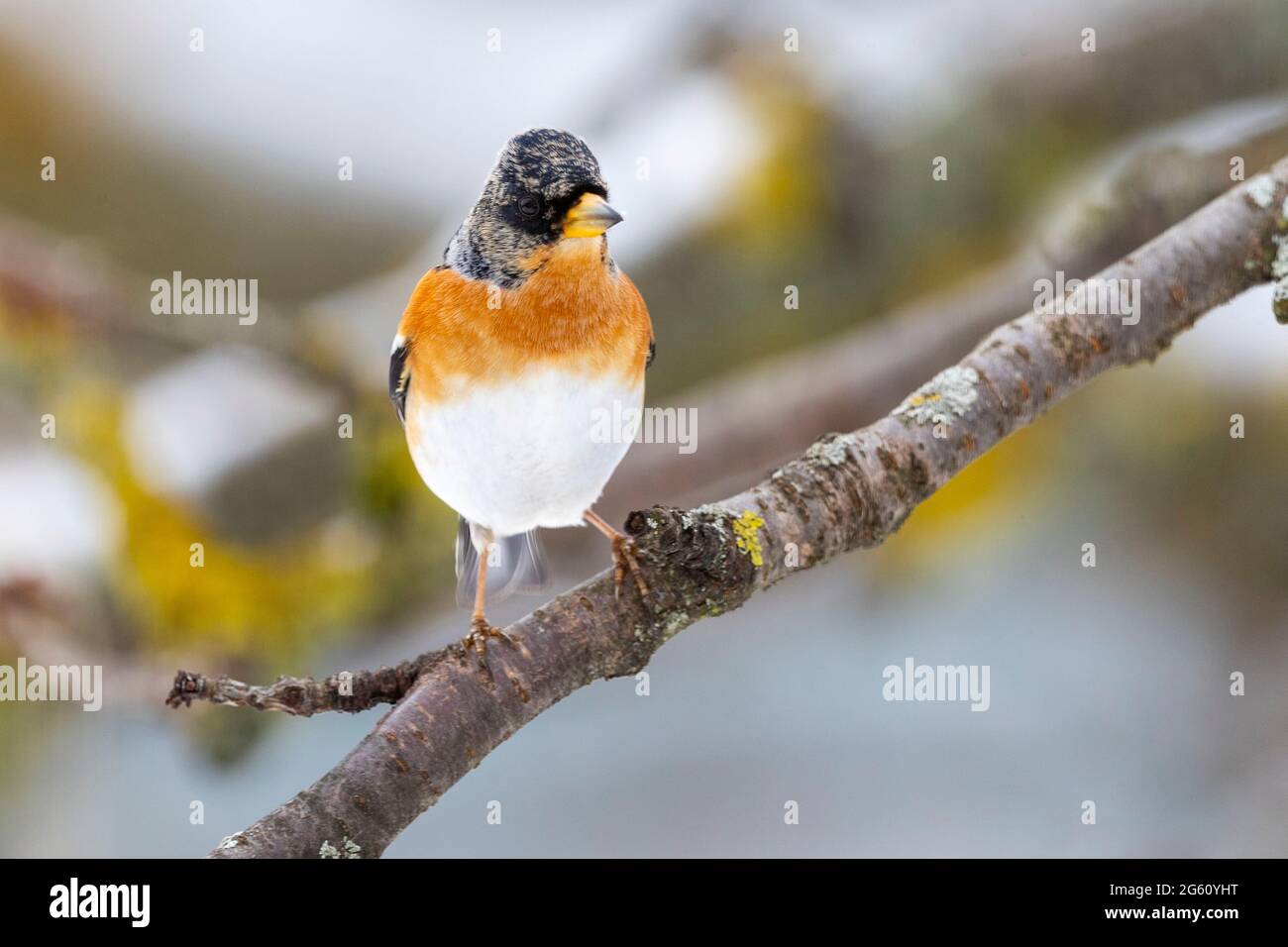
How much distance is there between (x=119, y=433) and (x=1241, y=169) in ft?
7.37

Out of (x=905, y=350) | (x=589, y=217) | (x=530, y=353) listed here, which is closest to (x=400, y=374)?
(x=530, y=353)

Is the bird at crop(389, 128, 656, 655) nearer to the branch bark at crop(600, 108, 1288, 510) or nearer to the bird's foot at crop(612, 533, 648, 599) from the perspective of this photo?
the bird's foot at crop(612, 533, 648, 599)

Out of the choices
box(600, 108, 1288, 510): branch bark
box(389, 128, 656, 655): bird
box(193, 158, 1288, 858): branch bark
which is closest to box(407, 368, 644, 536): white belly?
box(389, 128, 656, 655): bird

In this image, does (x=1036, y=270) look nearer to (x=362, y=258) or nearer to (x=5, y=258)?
(x=362, y=258)

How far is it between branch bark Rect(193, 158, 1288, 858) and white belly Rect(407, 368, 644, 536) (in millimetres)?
217

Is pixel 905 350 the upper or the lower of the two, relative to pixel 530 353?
upper

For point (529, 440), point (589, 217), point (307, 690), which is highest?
point (589, 217)

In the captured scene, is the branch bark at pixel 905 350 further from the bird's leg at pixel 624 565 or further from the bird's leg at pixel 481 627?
the bird's leg at pixel 624 565

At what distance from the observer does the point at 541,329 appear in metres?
1.33

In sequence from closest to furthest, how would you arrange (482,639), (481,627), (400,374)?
(482,639), (481,627), (400,374)

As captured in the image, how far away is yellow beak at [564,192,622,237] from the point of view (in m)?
1.22

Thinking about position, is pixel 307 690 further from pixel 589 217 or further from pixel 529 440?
pixel 589 217

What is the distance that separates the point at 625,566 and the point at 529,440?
0.26 meters

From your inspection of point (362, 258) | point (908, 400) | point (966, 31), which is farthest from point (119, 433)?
point (966, 31)
